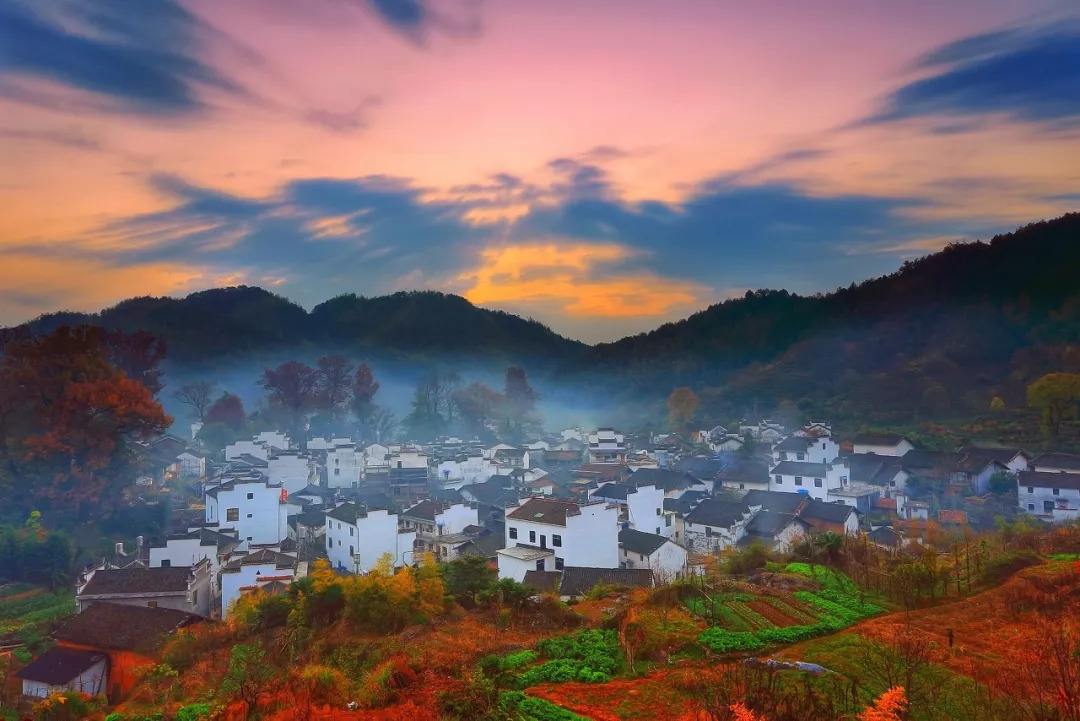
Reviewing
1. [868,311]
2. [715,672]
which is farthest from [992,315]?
[715,672]

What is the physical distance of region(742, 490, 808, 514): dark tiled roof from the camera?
2758cm

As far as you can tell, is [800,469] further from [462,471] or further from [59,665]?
[59,665]

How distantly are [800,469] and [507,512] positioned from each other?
17.2m

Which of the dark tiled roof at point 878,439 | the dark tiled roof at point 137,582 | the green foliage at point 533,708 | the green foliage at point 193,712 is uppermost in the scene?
the green foliage at point 533,708

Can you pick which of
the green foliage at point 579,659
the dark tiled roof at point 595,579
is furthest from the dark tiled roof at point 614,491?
the green foliage at point 579,659

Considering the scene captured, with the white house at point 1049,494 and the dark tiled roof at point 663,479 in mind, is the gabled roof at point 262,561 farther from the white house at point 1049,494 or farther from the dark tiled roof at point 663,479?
the white house at point 1049,494

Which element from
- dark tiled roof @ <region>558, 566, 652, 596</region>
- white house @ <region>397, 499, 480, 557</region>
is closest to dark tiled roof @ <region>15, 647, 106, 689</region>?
dark tiled roof @ <region>558, 566, 652, 596</region>

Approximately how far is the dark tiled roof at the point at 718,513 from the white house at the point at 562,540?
640 cm

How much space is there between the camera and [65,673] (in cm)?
1330

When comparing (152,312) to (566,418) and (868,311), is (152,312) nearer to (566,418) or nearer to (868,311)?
(566,418)

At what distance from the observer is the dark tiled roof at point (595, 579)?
53.7 ft

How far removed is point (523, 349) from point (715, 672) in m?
108

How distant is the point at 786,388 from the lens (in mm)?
68188

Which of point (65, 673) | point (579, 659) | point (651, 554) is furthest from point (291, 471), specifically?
point (579, 659)
